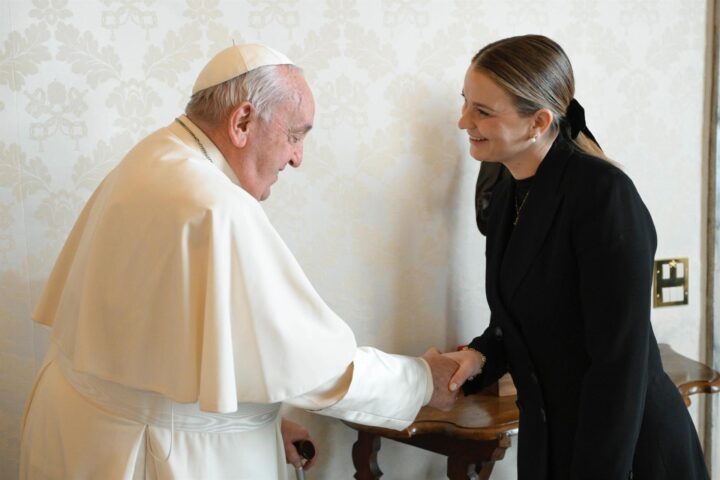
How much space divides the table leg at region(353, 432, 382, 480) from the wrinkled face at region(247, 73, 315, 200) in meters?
1.08

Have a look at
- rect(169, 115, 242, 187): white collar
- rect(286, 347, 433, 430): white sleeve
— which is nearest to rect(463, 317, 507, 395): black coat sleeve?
rect(286, 347, 433, 430): white sleeve

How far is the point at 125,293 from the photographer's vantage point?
1.74 metres

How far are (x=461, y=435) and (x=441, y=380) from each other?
0.34 m

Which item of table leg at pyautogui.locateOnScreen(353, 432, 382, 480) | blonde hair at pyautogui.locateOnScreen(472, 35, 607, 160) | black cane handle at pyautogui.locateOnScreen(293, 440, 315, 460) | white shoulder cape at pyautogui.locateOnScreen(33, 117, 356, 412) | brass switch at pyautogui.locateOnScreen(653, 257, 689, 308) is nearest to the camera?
white shoulder cape at pyautogui.locateOnScreen(33, 117, 356, 412)

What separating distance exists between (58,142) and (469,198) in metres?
1.38

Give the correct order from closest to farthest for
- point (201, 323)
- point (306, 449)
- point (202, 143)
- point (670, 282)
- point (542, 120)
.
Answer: point (201, 323) < point (202, 143) < point (542, 120) < point (306, 449) < point (670, 282)

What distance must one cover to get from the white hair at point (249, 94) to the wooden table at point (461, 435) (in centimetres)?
108

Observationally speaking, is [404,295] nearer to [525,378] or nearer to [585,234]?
[525,378]

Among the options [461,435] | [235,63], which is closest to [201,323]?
[235,63]

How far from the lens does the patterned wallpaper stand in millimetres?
2430

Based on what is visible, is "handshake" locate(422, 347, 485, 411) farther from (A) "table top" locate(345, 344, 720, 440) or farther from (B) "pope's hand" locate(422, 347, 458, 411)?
(A) "table top" locate(345, 344, 720, 440)

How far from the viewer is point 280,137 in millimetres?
1907

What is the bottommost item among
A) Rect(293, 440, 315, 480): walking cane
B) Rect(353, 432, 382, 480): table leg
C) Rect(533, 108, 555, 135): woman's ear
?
Rect(353, 432, 382, 480): table leg

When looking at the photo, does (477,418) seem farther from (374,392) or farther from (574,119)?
(574,119)
